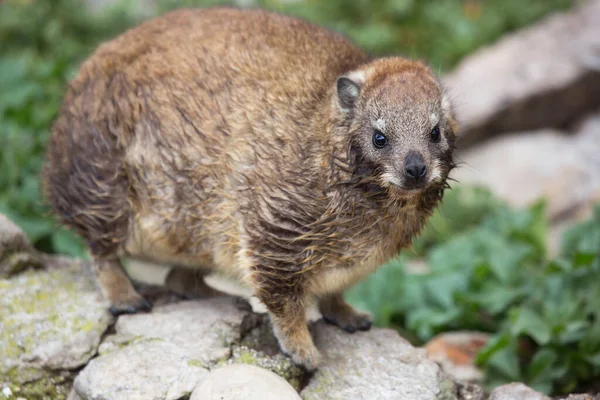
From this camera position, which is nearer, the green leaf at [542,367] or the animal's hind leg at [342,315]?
the animal's hind leg at [342,315]

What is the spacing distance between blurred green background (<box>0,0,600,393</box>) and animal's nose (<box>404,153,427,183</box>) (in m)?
1.18

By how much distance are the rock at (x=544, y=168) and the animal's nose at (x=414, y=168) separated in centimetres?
609

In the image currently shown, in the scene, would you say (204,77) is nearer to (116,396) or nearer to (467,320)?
(116,396)

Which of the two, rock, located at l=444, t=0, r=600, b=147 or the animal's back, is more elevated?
rock, located at l=444, t=0, r=600, b=147

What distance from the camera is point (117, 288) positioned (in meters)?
6.27

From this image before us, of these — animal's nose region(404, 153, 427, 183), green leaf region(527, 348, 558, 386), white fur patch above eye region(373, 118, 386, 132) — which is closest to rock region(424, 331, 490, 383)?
green leaf region(527, 348, 558, 386)

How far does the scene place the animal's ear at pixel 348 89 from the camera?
539cm

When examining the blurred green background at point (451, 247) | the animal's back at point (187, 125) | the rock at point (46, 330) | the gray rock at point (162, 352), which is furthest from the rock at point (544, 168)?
the rock at point (46, 330)

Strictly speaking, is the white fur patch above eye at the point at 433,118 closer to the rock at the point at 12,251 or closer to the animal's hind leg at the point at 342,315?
the animal's hind leg at the point at 342,315

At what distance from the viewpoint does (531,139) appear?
38.7 ft

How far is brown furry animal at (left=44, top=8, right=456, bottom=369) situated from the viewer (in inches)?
209

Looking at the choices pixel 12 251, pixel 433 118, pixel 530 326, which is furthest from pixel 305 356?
pixel 12 251

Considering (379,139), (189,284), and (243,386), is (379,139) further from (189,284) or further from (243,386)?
(189,284)

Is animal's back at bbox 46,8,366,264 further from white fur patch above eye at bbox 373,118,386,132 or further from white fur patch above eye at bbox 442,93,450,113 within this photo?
white fur patch above eye at bbox 442,93,450,113
